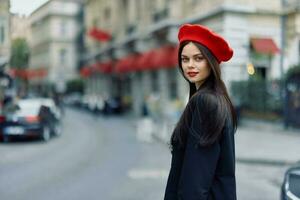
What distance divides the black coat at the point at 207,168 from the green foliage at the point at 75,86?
5240 centimetres

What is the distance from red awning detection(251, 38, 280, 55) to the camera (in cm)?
1809

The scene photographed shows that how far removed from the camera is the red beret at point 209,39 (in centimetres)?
206

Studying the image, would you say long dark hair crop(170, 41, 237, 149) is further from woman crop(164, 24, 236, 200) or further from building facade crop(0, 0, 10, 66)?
building facade crop(0, 0, 10, 66)

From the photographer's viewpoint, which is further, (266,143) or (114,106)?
(114,106)

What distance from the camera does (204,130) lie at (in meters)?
1.96

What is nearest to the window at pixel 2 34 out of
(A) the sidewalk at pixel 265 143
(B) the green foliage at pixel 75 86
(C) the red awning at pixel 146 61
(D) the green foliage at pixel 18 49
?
(D) the green foliage at pixel 18 49

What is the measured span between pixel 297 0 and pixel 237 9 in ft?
8.83

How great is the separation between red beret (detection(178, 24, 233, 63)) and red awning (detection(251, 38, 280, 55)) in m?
16.6

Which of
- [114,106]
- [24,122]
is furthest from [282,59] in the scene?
[114,106]

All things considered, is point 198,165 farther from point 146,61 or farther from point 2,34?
point 146,61

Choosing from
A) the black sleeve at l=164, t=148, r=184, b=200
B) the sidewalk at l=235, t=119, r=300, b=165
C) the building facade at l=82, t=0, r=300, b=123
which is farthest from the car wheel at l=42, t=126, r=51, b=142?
the black sleeve at l=164, t=148, r=184, b=200

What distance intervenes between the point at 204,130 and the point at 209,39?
47cm

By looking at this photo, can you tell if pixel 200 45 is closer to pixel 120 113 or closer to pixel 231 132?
pixel 231 132

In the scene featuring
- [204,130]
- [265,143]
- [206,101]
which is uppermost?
[206,101]
